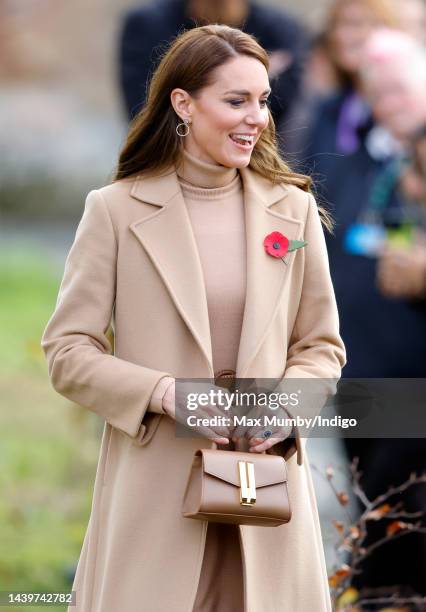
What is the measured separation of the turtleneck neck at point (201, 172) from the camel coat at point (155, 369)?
0.04 m

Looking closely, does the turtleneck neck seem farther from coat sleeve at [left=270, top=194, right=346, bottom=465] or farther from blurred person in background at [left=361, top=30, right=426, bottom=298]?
blurred person in background at [left=361, top=30, right=426, bottom=298]

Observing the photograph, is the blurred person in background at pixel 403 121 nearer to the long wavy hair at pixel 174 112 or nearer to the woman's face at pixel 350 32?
the woman's face at pixel 350 32

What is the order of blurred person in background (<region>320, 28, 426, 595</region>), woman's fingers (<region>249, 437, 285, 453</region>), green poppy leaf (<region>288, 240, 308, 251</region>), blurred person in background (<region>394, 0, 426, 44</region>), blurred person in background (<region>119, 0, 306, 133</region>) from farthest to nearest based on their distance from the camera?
blurred person in background (<region>394, 0, 426, 44</region>)
blurred person in background (<region>119, 0, 306, 133</region>)
blurred person in background (<region>320, 28, 426, 595</region>)
green poppy leaf (<region>288, 240, 308, 251</region>)
woman's fingers (<region>249, 437, 285, 453</region>)

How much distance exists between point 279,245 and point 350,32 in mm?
3416

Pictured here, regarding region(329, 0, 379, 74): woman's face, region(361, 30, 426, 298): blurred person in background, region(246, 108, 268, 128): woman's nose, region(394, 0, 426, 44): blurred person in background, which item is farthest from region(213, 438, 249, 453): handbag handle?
region(394, 0, 426, 44): blurred person in background

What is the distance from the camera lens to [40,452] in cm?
918

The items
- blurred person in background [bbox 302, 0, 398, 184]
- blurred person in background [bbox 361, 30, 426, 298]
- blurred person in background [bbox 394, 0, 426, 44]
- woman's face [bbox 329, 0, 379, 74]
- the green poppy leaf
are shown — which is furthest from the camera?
blurred person in background [bbox 394, 0, 426, 44]

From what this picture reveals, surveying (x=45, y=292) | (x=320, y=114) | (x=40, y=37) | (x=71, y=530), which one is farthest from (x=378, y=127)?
(x=40, y=37)

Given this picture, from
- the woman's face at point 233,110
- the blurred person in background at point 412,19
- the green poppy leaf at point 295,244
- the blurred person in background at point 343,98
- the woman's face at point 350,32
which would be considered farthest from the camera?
the blurred person in background at point 412,19

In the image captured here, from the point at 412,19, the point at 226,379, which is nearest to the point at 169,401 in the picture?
the point at 226,379

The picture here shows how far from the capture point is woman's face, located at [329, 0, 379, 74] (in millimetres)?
7297

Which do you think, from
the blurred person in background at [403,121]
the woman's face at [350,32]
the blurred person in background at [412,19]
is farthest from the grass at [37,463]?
the blurred person in background at [412,19]

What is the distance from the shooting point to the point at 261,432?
13.0 ft

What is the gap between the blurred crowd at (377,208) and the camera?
6.48 metres
